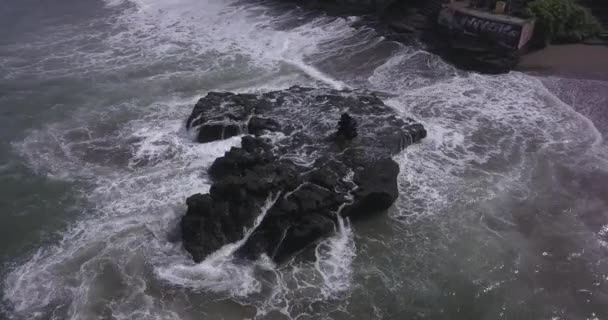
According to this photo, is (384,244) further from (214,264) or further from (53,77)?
(53,77)

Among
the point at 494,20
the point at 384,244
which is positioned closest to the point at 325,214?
the point at 384,244

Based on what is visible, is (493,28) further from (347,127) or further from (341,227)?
(341,227)

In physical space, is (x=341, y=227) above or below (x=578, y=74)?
below

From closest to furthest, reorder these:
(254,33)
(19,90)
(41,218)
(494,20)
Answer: (41,218) → (19,90) → (494,20) → (254,33)

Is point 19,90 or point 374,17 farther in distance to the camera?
point 374,17

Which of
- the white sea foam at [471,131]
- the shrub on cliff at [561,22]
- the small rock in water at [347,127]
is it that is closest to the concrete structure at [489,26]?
the shrub on cliff at [561,22]

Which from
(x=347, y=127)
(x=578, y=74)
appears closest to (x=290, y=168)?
(x=347, y=127)
